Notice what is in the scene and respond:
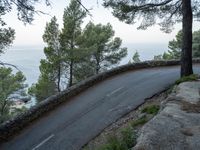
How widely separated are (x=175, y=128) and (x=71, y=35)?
26347 millimetres

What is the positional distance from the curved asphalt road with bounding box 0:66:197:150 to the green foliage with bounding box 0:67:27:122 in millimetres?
20806

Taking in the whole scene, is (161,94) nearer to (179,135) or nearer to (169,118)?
(169,118)

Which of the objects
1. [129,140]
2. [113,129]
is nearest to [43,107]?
[113,129]

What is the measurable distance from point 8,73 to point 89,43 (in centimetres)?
1189

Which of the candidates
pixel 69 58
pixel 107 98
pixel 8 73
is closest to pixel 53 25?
pixel 69 58

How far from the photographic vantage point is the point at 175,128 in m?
6.00

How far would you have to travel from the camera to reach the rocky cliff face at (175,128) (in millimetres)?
5253

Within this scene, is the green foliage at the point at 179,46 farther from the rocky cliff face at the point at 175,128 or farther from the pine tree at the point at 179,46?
the rocky cliff face at the point at 175,128

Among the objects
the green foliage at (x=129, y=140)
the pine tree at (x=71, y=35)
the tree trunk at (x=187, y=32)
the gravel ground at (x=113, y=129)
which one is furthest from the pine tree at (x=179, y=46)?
the green foliage at (x=129, y=140)

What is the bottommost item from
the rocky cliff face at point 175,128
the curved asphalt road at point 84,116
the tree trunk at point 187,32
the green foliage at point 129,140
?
the curved asphalt road at point 84,116

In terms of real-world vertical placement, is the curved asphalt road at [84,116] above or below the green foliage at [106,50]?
below

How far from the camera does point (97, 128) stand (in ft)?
36.4

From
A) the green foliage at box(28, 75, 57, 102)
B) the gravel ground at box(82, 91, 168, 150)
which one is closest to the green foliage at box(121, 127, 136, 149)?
the gravel ground at box(82, 91, 168, 150)

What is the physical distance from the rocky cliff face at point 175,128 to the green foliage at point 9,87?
98.7ft
